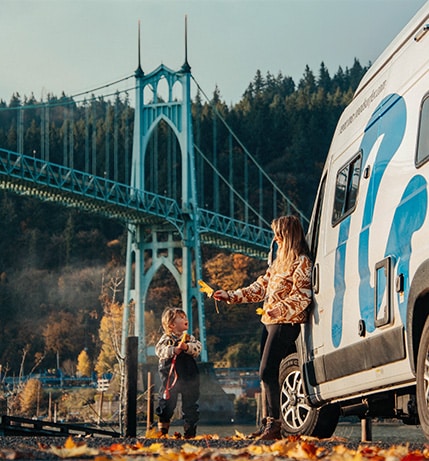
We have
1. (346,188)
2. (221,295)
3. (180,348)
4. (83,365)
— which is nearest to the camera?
(346,188)

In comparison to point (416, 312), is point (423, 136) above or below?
above

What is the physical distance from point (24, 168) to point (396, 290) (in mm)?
39298

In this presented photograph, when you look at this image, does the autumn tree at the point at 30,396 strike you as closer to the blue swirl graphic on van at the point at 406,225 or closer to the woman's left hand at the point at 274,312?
the woman's left hand at the point at 274,312

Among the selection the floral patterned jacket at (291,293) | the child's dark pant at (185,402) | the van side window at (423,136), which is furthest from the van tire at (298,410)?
the van side window at (423,136)

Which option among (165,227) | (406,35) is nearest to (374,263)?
(406,35)

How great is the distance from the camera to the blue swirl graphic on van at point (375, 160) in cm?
551

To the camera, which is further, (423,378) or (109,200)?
(109,200)

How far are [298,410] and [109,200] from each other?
4075 centimetres

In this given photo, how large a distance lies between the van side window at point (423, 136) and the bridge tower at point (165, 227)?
4435cm

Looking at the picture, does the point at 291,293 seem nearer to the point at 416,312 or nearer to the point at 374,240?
the point at 374,240

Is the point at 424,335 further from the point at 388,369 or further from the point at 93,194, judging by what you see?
the point at 93,194

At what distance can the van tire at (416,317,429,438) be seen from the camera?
4.91 meters

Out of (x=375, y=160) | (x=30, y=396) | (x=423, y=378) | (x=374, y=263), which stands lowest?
(x=423, y=378)

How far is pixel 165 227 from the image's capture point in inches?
2058
